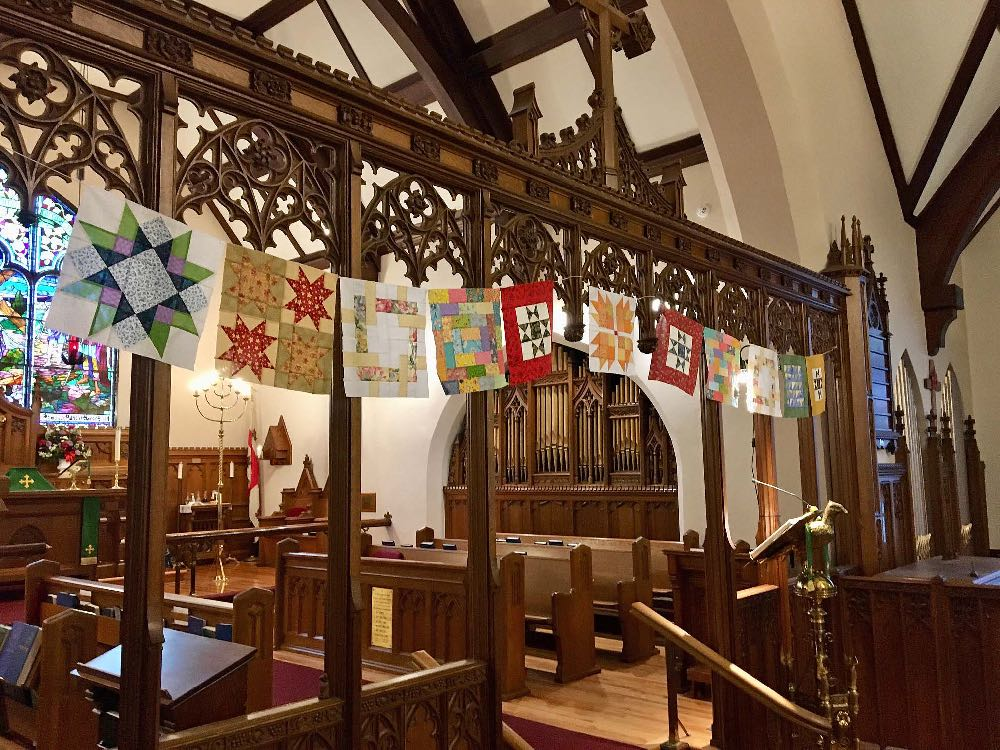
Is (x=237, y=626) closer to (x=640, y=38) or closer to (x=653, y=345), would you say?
(x=653, y=345)

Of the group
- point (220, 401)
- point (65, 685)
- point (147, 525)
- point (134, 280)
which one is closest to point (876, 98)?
point (134, 280)

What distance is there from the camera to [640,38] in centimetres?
439

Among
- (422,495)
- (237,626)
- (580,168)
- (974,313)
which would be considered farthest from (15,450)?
(974,313)

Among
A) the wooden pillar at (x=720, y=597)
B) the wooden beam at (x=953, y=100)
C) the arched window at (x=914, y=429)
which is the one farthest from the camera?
the arched window at (x=914, y=429)

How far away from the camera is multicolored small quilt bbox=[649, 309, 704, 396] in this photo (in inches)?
159

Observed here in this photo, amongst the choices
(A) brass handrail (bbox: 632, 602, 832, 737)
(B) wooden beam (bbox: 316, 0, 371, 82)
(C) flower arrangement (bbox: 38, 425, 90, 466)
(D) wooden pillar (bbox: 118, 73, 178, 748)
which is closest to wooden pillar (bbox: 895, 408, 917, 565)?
(A) brass handrail (bbox: 632, 602, 832, 737)

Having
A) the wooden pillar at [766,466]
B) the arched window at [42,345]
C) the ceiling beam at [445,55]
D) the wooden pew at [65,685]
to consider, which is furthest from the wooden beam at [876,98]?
the arched window at [42,345]

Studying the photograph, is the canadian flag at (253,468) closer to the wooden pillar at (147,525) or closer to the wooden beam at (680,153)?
the wooden beam at (680,153)

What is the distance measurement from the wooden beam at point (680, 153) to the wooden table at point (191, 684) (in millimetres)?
6419

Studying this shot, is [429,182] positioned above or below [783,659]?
above

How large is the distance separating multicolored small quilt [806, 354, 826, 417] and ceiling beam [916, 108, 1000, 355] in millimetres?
3058

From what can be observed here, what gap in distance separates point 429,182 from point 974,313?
334 inches

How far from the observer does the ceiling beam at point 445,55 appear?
8.01m

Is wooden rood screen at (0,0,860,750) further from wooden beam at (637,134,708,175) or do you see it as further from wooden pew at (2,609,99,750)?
wooden beam at (637,134,708,175)
